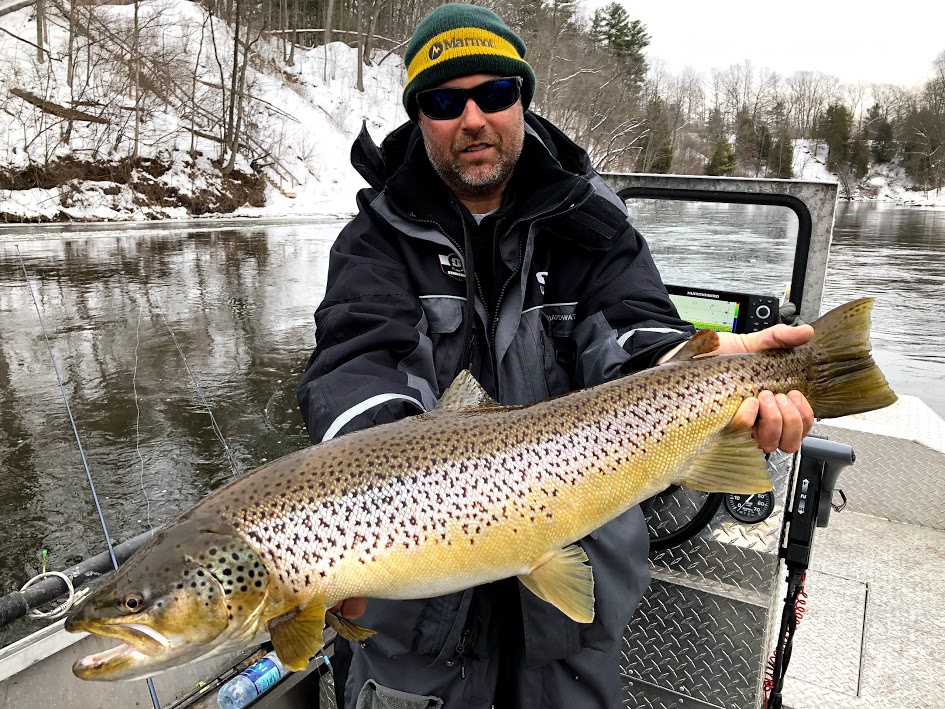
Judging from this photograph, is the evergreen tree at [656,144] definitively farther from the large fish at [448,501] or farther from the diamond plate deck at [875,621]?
the large fish at [448,501]

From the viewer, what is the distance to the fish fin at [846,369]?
74.0 inches

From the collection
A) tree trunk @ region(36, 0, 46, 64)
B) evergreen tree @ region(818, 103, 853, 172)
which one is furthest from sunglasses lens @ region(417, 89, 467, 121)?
evergreen tree @ region(818, 103, 853, 172)

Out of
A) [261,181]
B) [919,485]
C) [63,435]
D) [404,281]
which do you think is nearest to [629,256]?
[404,281]

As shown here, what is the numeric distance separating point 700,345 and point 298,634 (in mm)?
1413

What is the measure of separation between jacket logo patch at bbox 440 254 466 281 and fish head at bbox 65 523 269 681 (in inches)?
46.7

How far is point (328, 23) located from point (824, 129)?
60886 mm

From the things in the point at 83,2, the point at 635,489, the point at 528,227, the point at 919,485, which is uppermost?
the point at 83,2

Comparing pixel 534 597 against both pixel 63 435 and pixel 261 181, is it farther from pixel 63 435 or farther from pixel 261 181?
pixel 261 181

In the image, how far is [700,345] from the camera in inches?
78.5

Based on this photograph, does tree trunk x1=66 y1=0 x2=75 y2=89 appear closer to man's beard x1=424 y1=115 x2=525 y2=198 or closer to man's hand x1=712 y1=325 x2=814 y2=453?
man's beard x1=424 y1=115 x2=525 y2=198

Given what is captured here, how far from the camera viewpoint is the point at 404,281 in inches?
89.5

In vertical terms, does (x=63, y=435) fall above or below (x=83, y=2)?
below

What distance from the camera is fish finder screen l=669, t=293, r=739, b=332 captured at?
11.5 ft

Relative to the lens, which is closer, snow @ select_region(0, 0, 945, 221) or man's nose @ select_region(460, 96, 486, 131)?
man's nose @ select_region(460, 96, 486, 131)
